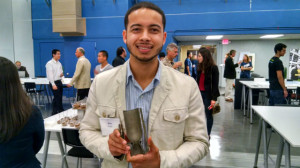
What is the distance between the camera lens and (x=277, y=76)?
12.5 feet

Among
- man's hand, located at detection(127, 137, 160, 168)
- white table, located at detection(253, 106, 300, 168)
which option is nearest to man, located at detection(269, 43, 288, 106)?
white table, located at detection(253, 106, 300, 168)

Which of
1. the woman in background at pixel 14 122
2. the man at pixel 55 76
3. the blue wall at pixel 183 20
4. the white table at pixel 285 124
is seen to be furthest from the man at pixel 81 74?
the white table at pixel 285 124

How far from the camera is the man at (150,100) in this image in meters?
0.86

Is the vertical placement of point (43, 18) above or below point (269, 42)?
above

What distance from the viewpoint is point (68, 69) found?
7.45 meters

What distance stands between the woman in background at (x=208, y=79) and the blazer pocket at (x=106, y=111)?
93.1 inches

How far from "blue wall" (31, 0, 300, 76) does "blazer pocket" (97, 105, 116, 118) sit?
6362mm

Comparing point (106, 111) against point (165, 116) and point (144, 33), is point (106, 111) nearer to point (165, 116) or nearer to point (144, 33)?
point (165, 116)

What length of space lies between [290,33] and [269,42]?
1770mm

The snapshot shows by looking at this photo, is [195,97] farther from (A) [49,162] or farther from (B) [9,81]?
(A) [49,162]

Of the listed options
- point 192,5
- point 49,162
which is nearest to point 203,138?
point 49,162

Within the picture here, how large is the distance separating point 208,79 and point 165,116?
2.31m

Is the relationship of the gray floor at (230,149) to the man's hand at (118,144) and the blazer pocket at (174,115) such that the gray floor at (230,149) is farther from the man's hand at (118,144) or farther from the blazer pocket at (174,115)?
the man's hand at (118,144)

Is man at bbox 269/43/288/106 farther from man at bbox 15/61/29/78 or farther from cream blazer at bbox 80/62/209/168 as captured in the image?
man at bbox 15/61/29/78
